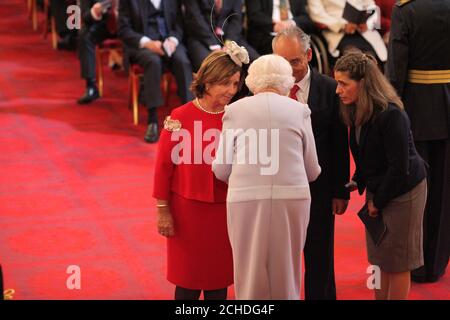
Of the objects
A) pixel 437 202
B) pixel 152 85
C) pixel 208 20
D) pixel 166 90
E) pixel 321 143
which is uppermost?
pixel 208 20

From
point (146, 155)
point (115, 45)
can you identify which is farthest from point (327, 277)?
point (115, 45)

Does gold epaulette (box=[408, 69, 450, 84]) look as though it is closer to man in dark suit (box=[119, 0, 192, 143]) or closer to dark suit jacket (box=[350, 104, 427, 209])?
dark suit jacket (box=[350, 104, 427, 209])

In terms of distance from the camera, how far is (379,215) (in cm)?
472

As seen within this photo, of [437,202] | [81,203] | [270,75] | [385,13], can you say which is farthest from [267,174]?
[385,13]

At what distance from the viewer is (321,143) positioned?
15.6 ft

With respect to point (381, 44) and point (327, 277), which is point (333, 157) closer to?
point (327, 277)

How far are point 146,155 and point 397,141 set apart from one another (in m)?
3.86

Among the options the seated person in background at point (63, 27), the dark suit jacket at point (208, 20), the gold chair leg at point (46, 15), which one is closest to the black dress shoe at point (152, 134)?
the dark suit jacket at point (208, 20)

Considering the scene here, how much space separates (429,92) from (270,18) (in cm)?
345

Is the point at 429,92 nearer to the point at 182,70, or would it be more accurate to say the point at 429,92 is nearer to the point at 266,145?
the point at 266,145

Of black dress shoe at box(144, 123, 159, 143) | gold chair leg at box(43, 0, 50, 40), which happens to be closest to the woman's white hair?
black dress shoe at box(144, 123, 159, 143)

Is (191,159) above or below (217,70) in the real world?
below

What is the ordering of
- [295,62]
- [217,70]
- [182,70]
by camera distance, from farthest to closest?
[182,70] → [295,62] → [217,70]

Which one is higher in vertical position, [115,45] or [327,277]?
[115,45]
